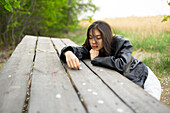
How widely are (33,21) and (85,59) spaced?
7.76m

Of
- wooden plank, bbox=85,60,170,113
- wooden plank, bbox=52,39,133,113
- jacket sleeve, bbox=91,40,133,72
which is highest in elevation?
jacket sleeve, bbox=91,40,133,72

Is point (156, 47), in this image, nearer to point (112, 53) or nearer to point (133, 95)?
point (112, 53)

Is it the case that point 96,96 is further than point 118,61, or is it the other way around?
point 118,61

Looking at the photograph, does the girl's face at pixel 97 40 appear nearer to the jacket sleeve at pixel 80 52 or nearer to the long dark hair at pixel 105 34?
the long dark hair at pixel 105 34

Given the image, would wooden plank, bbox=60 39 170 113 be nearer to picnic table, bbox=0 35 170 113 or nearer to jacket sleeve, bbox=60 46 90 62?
picnic table, bbox=0 35 170 113

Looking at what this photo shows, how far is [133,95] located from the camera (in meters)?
1.10

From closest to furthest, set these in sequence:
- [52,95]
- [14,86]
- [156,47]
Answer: [52,95], [14,86], [156,47]

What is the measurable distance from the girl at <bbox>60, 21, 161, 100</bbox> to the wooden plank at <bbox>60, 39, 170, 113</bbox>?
35cm

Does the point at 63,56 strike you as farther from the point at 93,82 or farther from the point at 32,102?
the point at 32,102

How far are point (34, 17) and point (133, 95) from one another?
8.74m

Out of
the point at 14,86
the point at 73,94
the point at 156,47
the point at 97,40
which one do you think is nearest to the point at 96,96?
the point at 73,94

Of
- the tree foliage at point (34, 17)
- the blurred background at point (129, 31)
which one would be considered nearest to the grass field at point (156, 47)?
the blurred background at point (129, 31)

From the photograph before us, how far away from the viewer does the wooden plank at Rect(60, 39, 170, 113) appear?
94cm

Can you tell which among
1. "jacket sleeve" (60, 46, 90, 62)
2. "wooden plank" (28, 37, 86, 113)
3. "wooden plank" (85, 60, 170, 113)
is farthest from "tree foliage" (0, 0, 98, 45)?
"wooden plank" (85, 60, 170, 113)
